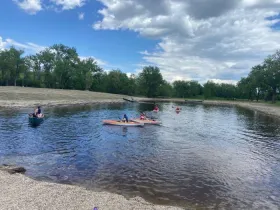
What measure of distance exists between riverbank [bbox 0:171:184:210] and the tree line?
101m

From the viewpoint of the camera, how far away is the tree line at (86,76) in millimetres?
106438

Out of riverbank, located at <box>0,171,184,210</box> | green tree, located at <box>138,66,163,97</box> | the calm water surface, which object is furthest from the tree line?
riverbank, located at <box>0,171,184,210</box>

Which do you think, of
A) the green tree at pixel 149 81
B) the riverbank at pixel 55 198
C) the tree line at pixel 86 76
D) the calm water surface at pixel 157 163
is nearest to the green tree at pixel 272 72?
the tree line at pixel 86 76

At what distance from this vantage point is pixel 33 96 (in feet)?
231

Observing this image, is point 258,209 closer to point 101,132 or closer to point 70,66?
point 101,132

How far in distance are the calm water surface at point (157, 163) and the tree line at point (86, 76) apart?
85.4m

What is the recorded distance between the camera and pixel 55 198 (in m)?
11.0

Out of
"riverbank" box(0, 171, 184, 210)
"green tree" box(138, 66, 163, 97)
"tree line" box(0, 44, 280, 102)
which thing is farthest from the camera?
"green tree" box(138, 66, 163, 97)

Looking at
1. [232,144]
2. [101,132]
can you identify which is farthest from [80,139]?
[232,144]

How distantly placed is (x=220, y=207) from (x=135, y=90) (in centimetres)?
14595

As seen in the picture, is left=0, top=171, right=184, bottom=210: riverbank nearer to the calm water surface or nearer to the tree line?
the calm water surface

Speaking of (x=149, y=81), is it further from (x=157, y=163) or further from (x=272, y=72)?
(x=157, y=163)

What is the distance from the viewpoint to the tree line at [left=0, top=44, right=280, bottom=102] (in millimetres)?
106438

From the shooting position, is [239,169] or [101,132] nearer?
[239,169]
